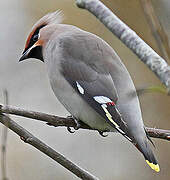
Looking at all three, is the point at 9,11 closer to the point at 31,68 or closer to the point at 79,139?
the point at 31,68

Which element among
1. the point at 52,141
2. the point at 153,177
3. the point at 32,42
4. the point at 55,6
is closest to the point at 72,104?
the point at 32,42

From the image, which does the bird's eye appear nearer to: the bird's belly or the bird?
the bird

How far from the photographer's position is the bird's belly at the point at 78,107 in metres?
2.86

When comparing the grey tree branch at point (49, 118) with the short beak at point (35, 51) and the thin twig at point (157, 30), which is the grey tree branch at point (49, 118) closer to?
the short beak at point (35, 51)

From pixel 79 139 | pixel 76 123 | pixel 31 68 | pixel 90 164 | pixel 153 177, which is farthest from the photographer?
pixel 31 68

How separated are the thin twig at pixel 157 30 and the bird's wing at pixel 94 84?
1.62 m

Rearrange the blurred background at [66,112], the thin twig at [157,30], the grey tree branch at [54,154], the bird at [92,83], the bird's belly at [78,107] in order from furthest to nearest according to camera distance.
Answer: the blurred background at [66,112]
the bird's belly at [78,107]
the bird at [92,83]
the grey tree branch at [54,154]
the thin twig at [157,30]

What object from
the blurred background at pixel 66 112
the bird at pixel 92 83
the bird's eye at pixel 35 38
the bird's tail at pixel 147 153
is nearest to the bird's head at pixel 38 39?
the bird's eye at pixel 35 38

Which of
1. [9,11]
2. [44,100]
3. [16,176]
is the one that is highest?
[9,11]

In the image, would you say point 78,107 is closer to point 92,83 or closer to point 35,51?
point 92,83

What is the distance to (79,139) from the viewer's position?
645cm

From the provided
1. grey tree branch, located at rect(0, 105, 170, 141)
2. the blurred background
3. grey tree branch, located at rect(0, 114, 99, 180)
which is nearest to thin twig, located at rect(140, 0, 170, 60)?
grey tree branch, located at rect(0, 114, 99, 180)

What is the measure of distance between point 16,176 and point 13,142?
0.39 meters

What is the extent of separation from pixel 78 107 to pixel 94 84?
0.49 ft
